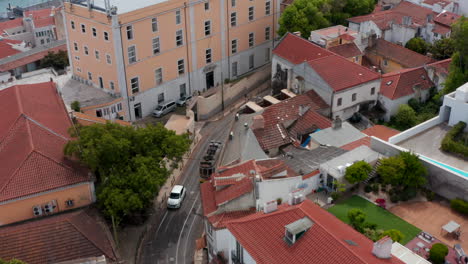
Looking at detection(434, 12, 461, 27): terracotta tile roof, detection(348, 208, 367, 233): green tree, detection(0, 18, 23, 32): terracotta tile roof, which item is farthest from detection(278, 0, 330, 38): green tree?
detection(0, 18, 23, 32): terracotta tile roof

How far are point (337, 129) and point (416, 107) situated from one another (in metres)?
15.3

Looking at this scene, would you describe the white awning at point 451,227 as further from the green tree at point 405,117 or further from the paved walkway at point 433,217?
the green tree at point 405,117

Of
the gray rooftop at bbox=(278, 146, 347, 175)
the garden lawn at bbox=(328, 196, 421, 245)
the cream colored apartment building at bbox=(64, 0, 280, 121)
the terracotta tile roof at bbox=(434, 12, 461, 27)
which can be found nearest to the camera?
the garden lawn at bbox=(328, 196, 421, 245)

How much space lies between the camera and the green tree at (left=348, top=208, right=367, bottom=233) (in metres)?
32.9

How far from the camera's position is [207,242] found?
1532 inches

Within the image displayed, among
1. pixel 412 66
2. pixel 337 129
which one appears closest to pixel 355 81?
pixel 337 129

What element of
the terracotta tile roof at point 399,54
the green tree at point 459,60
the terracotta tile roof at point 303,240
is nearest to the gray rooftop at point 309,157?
the terracotta tile roof at point 303,240

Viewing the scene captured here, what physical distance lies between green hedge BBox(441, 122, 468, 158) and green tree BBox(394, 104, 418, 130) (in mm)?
14604

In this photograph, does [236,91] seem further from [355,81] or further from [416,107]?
[416,107]

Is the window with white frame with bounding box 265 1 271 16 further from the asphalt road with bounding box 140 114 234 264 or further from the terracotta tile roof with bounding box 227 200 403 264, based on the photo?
the terracotta tile roof with bounding box 227 200 403 264

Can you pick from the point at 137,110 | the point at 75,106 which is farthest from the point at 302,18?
the point at 75,106

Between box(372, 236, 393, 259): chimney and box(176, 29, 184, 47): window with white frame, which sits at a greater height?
box(176, 29, 184, 47): window with white frame

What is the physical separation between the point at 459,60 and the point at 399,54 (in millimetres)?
14991

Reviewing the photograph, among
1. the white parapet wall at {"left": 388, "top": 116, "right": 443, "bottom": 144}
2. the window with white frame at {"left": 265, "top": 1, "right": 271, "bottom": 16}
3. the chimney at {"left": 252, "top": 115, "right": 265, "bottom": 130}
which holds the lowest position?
the chimney at {"left": 252, "top": 115, "right": 265, "bottom": 130}
